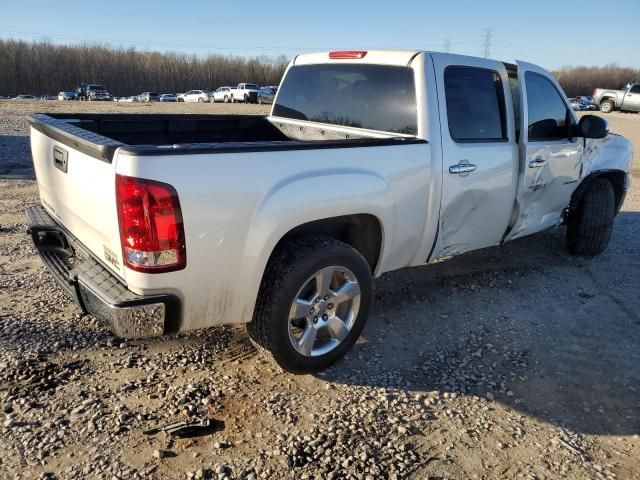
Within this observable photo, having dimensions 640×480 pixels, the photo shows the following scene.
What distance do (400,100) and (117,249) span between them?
221 centimetres

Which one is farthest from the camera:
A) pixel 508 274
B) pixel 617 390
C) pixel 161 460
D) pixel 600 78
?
pixel 600 78

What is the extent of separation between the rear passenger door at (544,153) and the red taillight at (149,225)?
2965 millimetres

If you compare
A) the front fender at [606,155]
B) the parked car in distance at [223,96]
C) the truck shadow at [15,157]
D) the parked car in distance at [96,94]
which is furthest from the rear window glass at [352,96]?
the parked car in distance at [96,94]

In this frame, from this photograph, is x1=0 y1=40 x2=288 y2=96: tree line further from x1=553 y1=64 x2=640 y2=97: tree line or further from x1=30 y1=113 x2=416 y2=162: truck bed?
x1=30 y1=113 x2=416 y2=162: truck bed

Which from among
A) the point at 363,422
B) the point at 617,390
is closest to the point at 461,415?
the point at 363,422

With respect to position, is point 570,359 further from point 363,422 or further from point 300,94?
point 300,94

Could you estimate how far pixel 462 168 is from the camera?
3521mm

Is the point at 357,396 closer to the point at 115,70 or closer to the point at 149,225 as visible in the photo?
→ the point at 149,225

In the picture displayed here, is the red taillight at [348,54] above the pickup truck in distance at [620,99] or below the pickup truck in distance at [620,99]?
above

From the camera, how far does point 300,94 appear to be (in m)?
4.47

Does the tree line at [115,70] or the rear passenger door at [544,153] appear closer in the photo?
the rear passenger door at [544,153]

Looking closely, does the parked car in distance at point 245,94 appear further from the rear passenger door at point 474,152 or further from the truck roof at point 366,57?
the rear passenger door at point 474,152

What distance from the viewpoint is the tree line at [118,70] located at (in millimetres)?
68188

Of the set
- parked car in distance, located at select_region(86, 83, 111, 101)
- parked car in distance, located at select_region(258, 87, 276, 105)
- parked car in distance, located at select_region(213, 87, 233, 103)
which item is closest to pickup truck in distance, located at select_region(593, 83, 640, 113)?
parked car in distance, located at select_region(258, 87, 276, 105)
